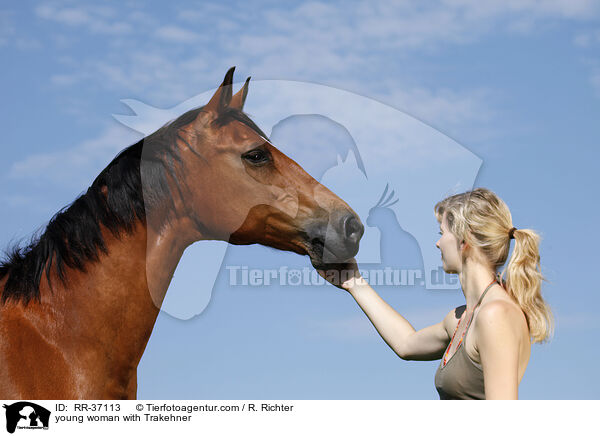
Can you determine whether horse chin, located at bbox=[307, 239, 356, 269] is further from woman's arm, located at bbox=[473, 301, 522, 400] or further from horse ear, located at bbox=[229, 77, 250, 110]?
woman's arm, located at bbox=[473, 301, 522, 400]

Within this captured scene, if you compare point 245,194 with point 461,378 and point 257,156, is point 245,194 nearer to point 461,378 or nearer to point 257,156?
point 257,156

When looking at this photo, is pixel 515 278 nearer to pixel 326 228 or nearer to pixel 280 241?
pixel 326 228

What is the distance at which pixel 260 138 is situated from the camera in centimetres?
409

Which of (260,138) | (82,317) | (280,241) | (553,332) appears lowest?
(553,332)

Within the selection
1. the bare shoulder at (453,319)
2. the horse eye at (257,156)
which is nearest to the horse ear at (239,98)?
the horse eye at (257,156)

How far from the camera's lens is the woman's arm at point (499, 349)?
2588mm

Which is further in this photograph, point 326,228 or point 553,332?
point 326,228

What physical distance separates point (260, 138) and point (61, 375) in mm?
2074
